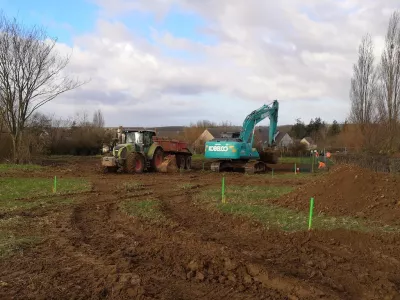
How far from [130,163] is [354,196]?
14.0 meters

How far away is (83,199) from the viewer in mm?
13234

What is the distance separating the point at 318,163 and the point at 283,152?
23.1 meters

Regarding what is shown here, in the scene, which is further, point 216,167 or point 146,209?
point 216,167

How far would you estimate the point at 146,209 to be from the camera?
11.1 m

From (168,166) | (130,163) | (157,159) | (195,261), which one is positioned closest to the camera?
(195,261)

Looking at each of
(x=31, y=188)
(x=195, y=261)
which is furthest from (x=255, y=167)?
(x=195, y=261)

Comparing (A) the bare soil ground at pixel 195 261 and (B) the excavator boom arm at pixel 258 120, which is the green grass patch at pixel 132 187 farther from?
(B) the excavator boom arm at pixel 258 120

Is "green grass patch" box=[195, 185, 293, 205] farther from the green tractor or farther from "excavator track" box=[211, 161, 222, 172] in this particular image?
"excavator track" box=[211, 161, 222, 172]

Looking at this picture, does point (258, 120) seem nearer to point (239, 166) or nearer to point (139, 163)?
point (239, 166)

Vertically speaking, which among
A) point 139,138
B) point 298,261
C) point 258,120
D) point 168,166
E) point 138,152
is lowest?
point 298,261

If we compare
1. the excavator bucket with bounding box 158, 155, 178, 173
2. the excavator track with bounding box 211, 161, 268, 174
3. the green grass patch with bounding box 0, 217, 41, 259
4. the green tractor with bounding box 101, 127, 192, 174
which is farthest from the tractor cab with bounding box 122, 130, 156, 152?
the green grass patch with bounding box 0, 217, 41, 259

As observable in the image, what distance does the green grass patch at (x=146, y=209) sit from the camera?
9902 mm

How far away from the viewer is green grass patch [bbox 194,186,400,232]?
8598mm

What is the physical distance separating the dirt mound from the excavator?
12.1m
